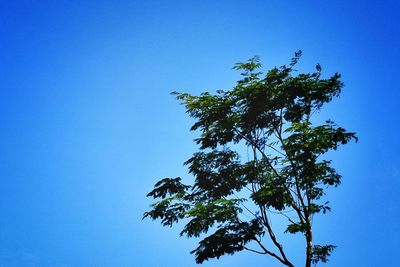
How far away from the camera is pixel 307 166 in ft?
44.4

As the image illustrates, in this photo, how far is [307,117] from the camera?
15359 mm

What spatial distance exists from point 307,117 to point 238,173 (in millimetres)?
4859

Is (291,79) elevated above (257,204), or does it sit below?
above

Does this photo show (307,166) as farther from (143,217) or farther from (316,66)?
(143,217)

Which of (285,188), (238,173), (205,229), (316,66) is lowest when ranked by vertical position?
(205,229)

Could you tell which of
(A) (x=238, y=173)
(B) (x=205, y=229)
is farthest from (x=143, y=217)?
(A) (x=238, y=173)

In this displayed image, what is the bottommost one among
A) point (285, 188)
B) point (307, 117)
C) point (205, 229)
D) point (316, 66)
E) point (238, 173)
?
point (205, 229)

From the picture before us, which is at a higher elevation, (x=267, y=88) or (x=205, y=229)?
(x=267, y=88)

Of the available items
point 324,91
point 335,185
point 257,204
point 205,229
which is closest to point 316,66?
point 324,91

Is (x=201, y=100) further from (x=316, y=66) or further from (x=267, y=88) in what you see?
(x=316, y=66)

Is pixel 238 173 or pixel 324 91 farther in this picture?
pixel 238 173

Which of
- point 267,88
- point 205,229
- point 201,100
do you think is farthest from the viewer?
point 201,100

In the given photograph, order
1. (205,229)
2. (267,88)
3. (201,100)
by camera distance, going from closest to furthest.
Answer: (205,229) → (267,88) → (201,100)

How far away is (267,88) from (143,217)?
28.7ft
